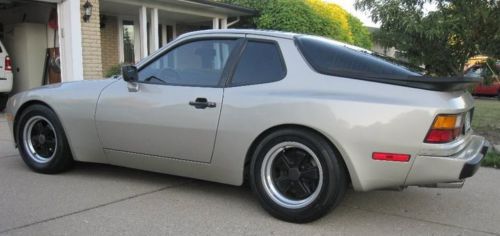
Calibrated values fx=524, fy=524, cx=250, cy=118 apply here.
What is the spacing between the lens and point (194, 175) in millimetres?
4555

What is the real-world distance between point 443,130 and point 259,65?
1.52m

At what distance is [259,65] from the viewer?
4.32 meters

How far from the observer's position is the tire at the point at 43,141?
5.22 m

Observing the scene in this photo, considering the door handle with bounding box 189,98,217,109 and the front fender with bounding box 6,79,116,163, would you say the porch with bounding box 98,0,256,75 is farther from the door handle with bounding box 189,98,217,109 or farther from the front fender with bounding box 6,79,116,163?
the door handle with bounding box 189,98,217,109

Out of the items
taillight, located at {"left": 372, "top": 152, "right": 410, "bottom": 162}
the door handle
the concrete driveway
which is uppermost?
the door handle

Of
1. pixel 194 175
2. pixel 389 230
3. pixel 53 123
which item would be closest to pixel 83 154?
pixel 53 123

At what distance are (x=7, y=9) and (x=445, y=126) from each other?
44.0 ft

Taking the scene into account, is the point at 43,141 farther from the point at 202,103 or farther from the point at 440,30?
the point at 440,30

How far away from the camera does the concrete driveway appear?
3863 millimetres

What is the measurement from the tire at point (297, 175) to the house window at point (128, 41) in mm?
12811

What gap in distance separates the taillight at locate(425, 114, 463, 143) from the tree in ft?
13.4

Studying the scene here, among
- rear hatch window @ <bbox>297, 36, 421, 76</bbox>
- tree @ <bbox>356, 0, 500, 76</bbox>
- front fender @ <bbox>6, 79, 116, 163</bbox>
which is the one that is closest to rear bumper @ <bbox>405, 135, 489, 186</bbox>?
rear hatch window @ <bbox>297, 36, 421, 76</bbox>

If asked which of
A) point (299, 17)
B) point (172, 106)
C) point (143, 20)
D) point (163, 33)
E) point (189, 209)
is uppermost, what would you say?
point (299, 17)

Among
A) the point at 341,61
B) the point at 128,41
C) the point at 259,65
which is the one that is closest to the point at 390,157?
the point at 341,61
